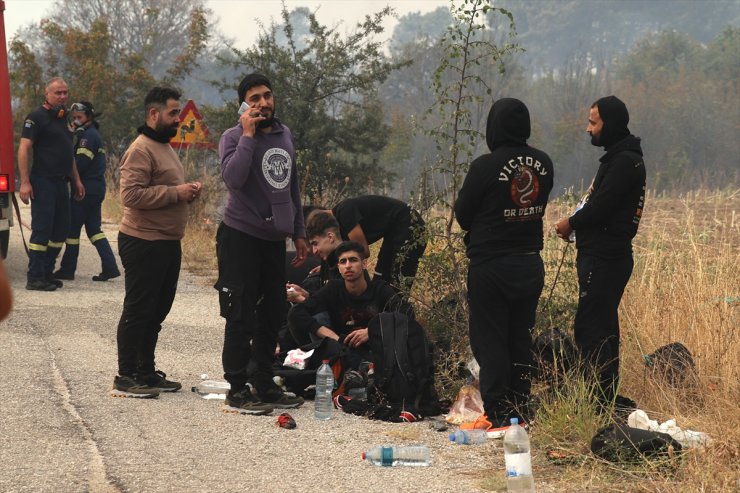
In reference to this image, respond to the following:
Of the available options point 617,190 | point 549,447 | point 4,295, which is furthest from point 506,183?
point 4,295

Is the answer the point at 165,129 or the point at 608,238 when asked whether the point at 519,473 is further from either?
the point at 165,129

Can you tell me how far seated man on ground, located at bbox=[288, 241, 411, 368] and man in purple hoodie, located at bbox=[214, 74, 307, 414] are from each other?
734 millimetres

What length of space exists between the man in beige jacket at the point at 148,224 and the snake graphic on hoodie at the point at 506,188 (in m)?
2.01

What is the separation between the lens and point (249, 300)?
23.3ft

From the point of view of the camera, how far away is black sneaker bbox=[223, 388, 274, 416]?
280 inches

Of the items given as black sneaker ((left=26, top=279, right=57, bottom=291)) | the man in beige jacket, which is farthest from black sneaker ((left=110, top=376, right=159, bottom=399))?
black sneaker ((left=26, top=279, right=57, bottom=291))

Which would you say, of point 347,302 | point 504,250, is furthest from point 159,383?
point 504,250

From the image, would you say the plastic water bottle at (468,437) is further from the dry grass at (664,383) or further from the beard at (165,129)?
the beard at (165,129)

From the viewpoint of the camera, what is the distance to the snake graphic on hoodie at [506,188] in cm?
638

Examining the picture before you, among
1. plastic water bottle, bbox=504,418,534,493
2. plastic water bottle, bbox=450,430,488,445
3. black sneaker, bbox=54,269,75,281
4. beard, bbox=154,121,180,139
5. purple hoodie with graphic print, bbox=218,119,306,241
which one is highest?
beard, bbox=154,121,180,139

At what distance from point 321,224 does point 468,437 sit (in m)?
2.67

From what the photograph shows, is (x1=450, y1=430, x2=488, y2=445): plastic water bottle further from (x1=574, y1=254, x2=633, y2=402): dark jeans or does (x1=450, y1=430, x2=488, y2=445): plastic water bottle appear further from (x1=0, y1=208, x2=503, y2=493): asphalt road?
(x1=574, y1=254, x2=633, y2=402): dark jeans

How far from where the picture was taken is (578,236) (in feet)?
22.6

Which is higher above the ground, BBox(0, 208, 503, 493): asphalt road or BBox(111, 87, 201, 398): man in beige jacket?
BBox(111, 87, 201, 398): man in beige jacket
